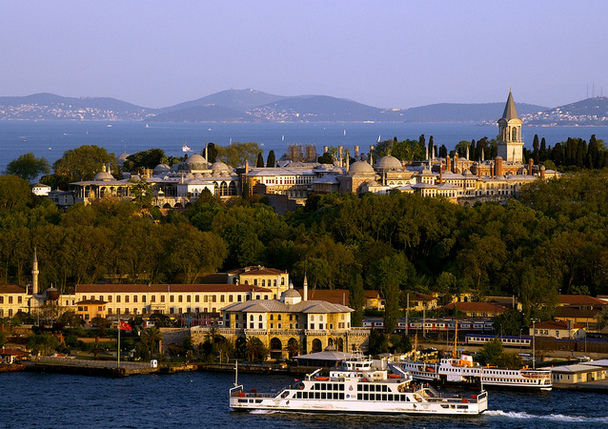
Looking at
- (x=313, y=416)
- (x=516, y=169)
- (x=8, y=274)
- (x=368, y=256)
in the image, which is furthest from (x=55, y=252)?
(x=516, y=169)

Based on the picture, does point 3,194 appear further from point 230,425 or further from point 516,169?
point 230,425

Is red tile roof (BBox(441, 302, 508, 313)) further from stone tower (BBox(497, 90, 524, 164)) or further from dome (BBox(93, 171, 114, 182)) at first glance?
stone tower (BBox(497, 90, 524, 164))

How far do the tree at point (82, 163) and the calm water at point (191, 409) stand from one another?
171 feet

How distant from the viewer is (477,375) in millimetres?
50531

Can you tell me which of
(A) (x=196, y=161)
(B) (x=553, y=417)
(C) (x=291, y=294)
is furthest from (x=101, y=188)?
(B) (x=553, y=417)

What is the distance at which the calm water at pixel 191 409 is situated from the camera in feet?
146

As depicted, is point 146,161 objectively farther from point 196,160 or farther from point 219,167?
point 219,167

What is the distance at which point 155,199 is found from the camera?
93.2 meters

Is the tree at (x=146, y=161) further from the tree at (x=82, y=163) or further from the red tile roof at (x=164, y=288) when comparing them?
the red tile roof at (x=164, y=288)

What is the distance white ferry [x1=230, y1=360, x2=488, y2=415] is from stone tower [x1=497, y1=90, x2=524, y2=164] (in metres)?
59.0

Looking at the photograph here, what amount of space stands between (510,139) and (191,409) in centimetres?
6317

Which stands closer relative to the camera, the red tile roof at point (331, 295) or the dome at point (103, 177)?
the red tile roof at point (331, 295)

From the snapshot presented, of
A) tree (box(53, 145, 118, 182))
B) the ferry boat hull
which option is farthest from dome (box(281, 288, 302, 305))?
tree (box(53, 145, 118, 182))

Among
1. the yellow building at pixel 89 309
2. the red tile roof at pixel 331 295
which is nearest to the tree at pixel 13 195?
the yellow building at pixel 89 309
